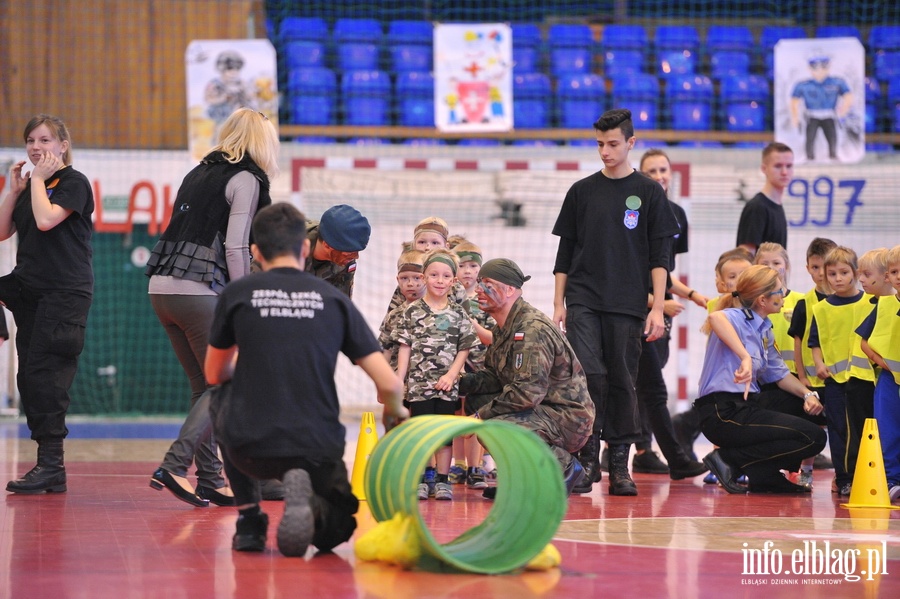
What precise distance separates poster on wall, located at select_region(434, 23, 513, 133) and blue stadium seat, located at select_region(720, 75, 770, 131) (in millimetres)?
3377

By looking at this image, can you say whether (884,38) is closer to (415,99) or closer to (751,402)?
(415,99)

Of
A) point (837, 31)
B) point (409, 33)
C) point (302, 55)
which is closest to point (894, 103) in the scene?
point (837, 31)

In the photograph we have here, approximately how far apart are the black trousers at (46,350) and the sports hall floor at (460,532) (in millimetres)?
436

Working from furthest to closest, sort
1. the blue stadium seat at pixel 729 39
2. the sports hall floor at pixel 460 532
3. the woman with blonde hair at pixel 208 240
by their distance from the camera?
the blue stadium seat at pixel 729 39 < the woman with blonde hair at pixel 208 240 < the sports hall floor at pixel 460 532

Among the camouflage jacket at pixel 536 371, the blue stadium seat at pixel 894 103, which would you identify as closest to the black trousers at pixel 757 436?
the camouflage jacket at pixel 536 371

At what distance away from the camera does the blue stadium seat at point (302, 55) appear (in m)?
14.6

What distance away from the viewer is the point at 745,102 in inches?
576

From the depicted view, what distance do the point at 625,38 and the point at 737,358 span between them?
986 centimetres

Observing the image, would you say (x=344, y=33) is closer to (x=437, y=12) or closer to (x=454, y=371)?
(x=437, y=12)

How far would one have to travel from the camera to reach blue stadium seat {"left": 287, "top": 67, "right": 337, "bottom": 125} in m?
13.9

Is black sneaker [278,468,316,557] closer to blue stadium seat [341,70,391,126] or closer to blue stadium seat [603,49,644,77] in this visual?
blue stadium seat [341,70,391,126]

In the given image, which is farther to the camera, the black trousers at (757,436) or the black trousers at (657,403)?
the black trousers at (657,403)

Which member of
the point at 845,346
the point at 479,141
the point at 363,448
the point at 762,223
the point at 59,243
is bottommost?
the point at 363,448

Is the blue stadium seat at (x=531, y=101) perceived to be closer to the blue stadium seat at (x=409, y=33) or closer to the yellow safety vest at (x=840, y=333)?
the blue stadium seat at (x=409, y=33)
